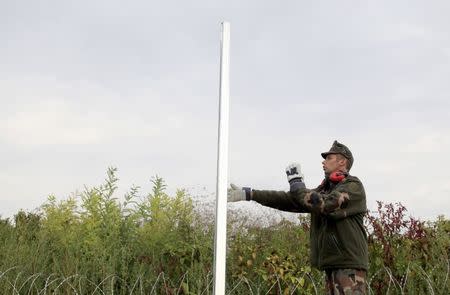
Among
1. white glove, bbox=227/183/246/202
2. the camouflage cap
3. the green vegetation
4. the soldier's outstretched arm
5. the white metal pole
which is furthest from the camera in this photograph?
→ the green vegetation

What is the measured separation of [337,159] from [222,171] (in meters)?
3.55

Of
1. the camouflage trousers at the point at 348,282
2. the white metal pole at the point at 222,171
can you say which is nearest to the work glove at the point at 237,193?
the camouflage trousers at the point at 348,282

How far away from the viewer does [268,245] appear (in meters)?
8.48

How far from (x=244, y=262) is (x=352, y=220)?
2499 mm

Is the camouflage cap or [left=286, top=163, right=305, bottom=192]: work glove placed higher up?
the camouflage cap

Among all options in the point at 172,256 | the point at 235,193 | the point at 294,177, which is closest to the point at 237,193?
the point at 235,193

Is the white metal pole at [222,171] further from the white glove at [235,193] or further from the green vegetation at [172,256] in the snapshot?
the green vegetation at [172,256]

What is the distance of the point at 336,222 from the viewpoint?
5.18m

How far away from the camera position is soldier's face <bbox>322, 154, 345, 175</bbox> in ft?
18.1

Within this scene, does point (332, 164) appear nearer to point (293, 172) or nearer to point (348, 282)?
point (293, 172)

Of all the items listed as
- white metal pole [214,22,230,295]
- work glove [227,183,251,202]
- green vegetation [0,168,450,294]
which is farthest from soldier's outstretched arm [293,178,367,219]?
white metal pole [214,22,230,295]

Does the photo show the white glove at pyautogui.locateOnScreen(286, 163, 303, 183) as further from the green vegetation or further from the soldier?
the green vegetation

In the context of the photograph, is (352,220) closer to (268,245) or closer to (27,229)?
(268,245)

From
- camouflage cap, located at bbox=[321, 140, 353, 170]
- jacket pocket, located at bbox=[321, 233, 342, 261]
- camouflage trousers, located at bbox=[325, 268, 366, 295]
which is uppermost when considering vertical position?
camouflage cap, located at bbox=[321, 140, 353, 170]
